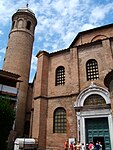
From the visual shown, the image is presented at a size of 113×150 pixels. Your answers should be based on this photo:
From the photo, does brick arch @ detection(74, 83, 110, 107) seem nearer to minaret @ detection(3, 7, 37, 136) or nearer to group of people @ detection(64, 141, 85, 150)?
group of people @ detection(64, 141, 85, 150)

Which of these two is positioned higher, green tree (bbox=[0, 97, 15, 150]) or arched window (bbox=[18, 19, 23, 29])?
arched window (bbox=[18, 19, 23, 29])

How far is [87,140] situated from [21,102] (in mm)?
8592

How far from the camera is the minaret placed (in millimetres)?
19337

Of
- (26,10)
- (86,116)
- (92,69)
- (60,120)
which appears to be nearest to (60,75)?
(92,69)

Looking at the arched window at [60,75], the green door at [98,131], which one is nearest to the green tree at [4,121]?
the arched window at [60,75]

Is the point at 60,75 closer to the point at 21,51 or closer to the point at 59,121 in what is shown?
the point at 59,121

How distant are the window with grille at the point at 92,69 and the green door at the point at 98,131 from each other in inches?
137

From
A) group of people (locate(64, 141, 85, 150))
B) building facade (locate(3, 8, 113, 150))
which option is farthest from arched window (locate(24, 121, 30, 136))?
group of people (locate(64, 141, 85, 150))

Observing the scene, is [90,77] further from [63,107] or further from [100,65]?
[63,107]

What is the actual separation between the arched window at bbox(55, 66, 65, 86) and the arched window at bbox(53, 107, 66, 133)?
2502 millimetres

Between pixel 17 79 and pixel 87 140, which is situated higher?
pixel 17 79

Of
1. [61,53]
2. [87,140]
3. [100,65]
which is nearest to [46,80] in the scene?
[61,53]

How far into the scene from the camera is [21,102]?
19.4 metres

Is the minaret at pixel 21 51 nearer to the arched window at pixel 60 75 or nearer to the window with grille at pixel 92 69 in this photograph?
the arched window at pixel 60 75
